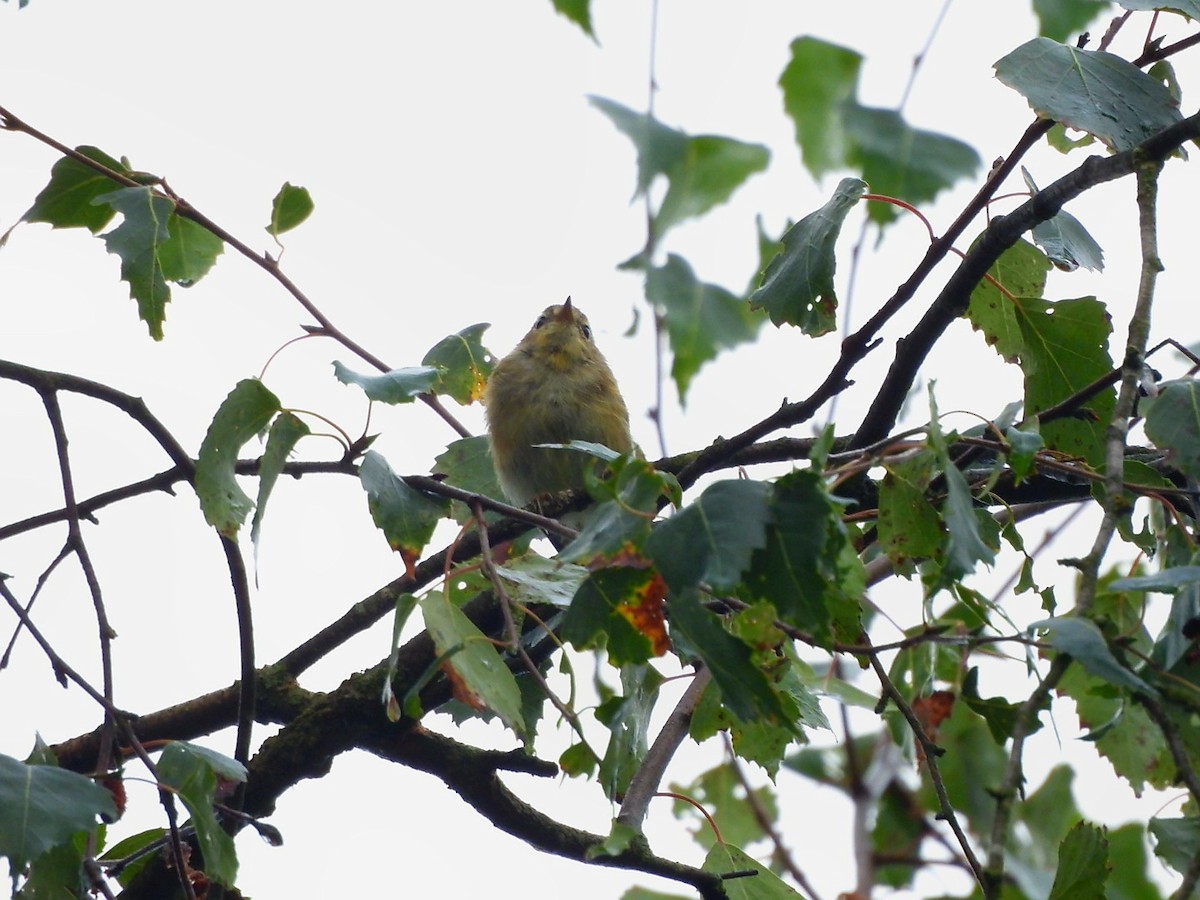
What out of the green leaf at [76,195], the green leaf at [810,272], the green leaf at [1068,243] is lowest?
the green leaf at [810,272]

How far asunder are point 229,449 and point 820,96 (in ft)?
4.99

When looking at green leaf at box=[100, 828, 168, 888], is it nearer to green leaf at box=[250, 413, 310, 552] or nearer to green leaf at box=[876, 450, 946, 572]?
green leaf at box=[250, 413, 310, 552]

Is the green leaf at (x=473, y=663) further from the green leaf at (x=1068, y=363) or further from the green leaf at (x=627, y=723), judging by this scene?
the green leaf at (x=1068, y=363)

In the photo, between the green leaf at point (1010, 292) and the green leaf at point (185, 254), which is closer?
the green leaf at point (1010, 292)

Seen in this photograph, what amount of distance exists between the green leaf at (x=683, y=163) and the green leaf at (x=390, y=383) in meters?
1.42

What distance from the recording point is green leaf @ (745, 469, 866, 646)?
1641mm

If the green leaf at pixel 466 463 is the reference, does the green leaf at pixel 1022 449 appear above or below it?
below

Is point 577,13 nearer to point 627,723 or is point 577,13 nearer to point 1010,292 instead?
point 627,723

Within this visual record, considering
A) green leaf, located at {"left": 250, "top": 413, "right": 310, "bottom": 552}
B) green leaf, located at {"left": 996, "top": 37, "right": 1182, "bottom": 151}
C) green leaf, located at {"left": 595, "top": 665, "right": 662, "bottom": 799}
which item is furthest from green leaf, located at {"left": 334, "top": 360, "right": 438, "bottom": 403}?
green leaf, located at {"left": 996, "top": 37, "right": 1182, "bottom": 151}

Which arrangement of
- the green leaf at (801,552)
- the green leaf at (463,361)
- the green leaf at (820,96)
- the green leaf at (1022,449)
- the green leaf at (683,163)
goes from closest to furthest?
the green leaf at (683,163) → the green leaf at (820,96) → the green leaf at (801,552) → the green leaf at (1022,449) → the green leaf at (463,361)

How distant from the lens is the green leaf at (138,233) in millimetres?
2980

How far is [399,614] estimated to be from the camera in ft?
6.69

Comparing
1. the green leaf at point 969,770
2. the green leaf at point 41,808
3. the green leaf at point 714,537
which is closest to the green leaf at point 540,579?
the green leaf at point 714,537

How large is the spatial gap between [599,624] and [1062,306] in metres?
1.42
